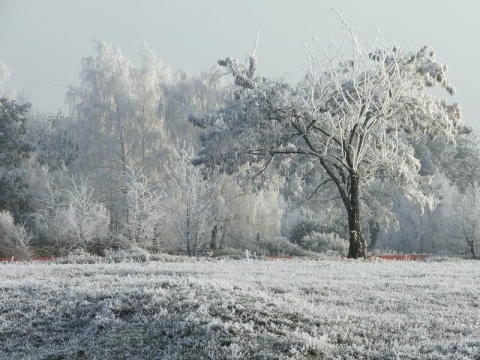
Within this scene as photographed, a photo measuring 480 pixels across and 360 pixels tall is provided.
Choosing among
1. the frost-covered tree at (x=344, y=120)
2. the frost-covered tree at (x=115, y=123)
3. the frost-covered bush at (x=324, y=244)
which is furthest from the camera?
the frost-covered bush at (x=324, y=244)

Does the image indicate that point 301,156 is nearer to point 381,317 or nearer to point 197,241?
point 197,241

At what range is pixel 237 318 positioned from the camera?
29.9 feet

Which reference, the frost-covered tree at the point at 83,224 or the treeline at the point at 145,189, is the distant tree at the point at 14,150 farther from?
the frost-covered tree at the point at 83,224

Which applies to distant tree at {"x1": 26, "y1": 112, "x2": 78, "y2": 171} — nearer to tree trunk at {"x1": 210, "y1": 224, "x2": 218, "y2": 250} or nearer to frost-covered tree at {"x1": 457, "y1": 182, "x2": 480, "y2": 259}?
tree trunk at {"x1": 210, "y1": 224, "x2": 218, "y2": 250}

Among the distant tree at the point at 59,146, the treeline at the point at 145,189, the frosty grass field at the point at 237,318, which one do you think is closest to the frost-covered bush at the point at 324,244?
the treeline at the point at 145,189

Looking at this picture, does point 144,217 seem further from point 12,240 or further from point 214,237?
point 12,240

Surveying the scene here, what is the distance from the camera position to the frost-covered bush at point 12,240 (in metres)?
30.8

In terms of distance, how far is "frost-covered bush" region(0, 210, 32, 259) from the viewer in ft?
101

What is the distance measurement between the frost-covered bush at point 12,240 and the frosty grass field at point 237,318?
1854 centimetres

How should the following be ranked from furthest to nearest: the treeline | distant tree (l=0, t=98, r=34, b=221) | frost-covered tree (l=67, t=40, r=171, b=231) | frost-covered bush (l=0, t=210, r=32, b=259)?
distant tree (l=0, t=98, r=34, b=221)
frost-covered tree (l=67, t=40, r=171, b=231)
the treeline
frost-covered bush (l=0, t=210, r=32, b=259)

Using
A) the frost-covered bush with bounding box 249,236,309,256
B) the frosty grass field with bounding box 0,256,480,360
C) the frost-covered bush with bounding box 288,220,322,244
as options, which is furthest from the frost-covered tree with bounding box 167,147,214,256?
the frosty grass field with bounding box 0,256,480,360

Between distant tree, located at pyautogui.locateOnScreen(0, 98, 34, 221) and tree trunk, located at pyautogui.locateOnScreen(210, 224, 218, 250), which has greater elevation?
distant tree, located at pyautogui.locateOnScreen(0, 98, 34, 221)

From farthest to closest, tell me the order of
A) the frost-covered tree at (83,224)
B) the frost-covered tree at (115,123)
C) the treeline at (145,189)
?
1. the frost-covered tree at (115,123)
2. the treeline at (145,189)
3. the frost-covered tree at (83,224)

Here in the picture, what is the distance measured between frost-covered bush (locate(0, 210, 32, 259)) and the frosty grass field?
18.5m
